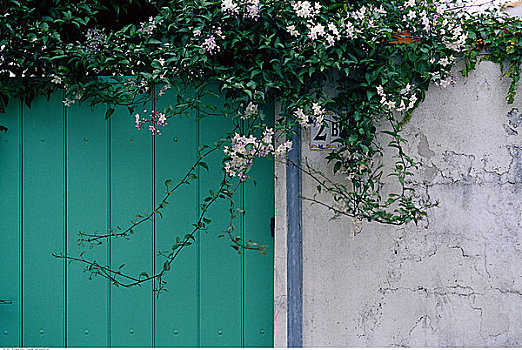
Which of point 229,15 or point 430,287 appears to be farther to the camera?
point 430,287

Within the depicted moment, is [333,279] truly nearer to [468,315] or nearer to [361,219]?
[361,219]

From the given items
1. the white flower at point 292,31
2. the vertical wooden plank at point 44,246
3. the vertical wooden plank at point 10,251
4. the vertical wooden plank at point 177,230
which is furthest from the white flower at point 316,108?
the vertical wooden plank at point 10,251

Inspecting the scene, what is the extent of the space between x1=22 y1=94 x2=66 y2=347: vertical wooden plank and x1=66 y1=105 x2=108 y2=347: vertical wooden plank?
0.04 metres

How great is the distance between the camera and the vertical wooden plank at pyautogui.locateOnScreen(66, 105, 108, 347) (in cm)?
221

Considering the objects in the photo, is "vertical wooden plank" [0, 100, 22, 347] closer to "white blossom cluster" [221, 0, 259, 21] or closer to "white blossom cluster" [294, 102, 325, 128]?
"white blossom cluster" [221, 0, 259, 21]

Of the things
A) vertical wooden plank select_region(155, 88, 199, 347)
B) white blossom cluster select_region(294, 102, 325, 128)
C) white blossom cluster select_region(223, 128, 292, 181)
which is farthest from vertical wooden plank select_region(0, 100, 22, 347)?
white blossom cluster select_region(294, 102, 325, 128)

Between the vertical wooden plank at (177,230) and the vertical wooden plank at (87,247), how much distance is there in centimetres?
25

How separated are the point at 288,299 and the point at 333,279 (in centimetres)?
22

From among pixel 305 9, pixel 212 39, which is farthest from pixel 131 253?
pixel 305 9

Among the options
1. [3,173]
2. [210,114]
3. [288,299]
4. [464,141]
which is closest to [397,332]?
[288,299]

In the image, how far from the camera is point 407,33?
2.05 metres

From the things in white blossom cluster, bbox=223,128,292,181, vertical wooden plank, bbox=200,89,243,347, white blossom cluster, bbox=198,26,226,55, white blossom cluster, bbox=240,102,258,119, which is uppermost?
white blossom cluster, bbox=198,26,226,55

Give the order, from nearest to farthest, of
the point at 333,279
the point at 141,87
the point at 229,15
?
1. the point at 229,15
2. the point at 141,87
3. the point at 333,279

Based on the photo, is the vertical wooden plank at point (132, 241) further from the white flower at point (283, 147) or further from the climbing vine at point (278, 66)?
the white flower at point (283, 147)
